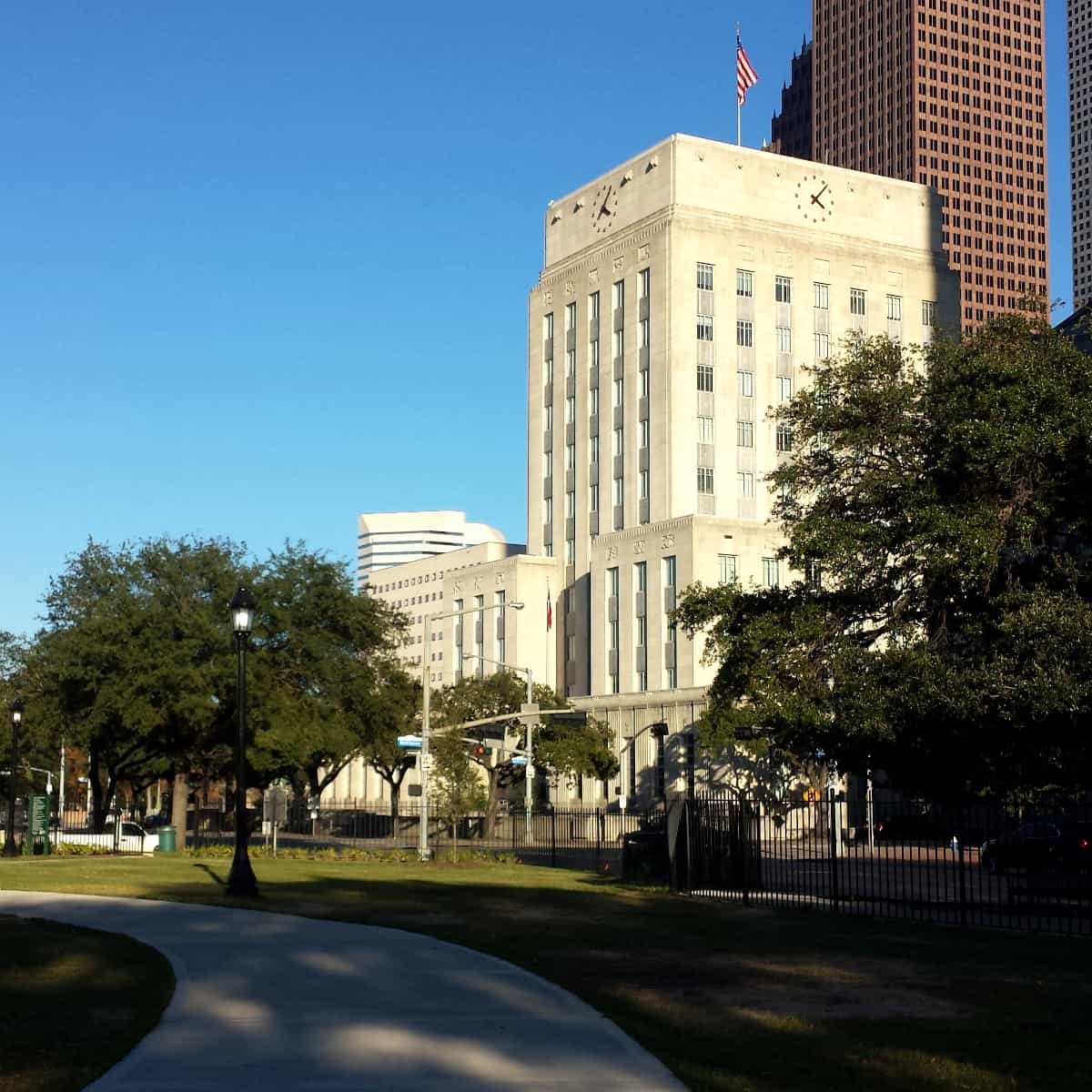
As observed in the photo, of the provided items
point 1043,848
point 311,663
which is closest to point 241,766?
point 1043,848

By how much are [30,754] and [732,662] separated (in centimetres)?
9374

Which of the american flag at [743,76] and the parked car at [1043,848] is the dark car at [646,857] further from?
the american flag at [743,76]

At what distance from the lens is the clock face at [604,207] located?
127 m

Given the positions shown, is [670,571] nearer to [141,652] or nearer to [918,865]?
[141,652]

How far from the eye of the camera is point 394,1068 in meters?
10.7

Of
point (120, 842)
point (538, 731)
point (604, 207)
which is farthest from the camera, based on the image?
point (604, 207)

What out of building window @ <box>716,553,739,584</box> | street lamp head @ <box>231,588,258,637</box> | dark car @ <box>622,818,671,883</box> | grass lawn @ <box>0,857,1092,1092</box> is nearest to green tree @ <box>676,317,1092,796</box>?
dark car @ <box>622,818,671,883</box>

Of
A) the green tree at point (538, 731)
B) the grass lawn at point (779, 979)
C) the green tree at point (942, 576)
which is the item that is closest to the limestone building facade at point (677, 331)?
the green tree at point (538, 731)

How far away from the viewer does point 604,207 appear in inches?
Answer: 5022

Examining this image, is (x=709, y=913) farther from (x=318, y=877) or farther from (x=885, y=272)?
(x=885, y=272)

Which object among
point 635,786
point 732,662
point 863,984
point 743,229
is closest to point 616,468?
point 743,229

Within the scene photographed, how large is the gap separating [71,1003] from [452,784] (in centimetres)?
5188

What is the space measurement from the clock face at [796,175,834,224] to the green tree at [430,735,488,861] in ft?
239

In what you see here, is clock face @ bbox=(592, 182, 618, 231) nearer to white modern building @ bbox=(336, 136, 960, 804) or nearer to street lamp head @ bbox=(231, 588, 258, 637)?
white modern building @ bbox=(336, 136, 960, 804)
